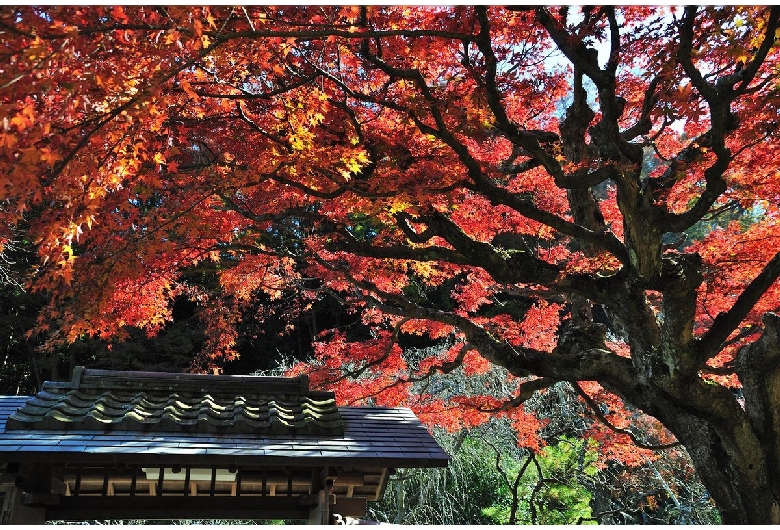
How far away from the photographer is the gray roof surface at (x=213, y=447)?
3.62 metres

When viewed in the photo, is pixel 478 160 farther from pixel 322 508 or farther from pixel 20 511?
pixel 20 511

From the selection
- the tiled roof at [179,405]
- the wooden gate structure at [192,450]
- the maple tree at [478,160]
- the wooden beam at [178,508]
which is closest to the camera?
the maple tree at [478,160]

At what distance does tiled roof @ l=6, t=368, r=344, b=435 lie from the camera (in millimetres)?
4016

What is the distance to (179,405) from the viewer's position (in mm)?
4379

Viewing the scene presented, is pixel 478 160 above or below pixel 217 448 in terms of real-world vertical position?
above

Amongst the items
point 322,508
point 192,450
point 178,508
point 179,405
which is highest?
point 179,405

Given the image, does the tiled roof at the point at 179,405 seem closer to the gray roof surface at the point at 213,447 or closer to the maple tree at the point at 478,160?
the gray roof surface at the point at 213,447

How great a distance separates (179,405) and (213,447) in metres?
0.72

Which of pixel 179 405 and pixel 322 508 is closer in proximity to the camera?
pixel 322 508

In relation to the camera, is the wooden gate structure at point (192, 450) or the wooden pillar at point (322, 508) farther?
the wooden pillar at point (322, 508)

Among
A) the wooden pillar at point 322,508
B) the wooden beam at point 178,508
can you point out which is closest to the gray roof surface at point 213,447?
the wooden pillar at point 322,508

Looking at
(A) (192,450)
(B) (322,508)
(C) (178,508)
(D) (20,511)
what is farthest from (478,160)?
(D) (20,511)

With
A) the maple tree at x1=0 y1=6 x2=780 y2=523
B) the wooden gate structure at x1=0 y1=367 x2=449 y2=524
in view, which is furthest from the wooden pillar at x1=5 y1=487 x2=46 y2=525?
the maple tree at x1=0 y1=6 x2=780 y2=523

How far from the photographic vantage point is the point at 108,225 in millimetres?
5883
